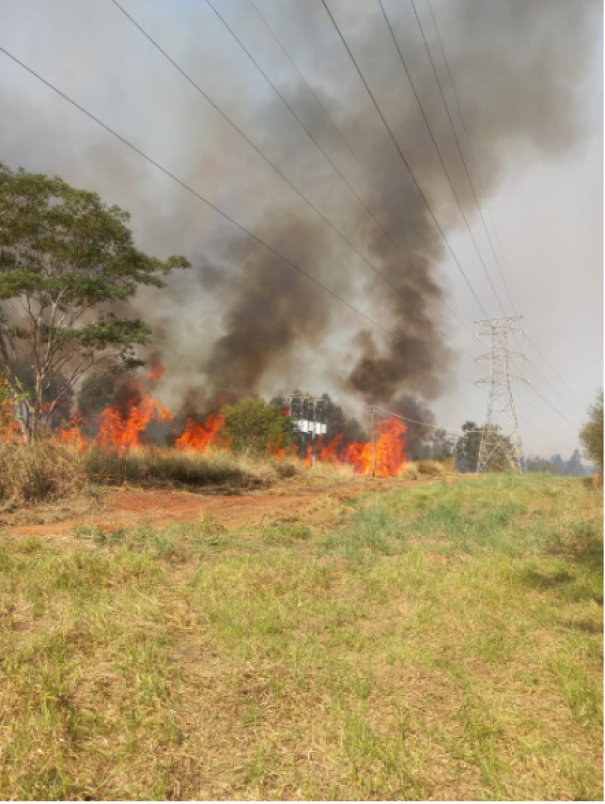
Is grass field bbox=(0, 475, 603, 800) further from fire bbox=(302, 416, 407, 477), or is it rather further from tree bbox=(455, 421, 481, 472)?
tree bbox=(455, 421, 481, 472)

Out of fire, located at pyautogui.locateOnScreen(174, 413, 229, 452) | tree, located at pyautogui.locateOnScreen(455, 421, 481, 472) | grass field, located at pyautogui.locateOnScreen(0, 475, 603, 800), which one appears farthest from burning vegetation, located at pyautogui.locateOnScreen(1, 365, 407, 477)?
tree, located at pyautogui.locateOnScreen(455, 421, 481, 472)

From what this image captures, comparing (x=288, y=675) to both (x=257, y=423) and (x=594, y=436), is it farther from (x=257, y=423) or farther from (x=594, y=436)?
(x=257, y=423)

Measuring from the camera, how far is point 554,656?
4.59 metres

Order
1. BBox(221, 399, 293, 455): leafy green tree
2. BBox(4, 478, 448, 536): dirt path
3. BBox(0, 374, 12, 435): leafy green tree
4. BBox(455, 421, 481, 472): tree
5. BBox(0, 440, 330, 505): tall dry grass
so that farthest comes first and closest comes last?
BBox(455, 421, 481, 472): tree → BBox(221, 399, 293, 455): leafy green tree → BBox(0, 374, 12, 435): leafy green tree → BBox(0, 440, 330, 505): tall dry grass → BBox(4, 478, 448, 536): dirt path

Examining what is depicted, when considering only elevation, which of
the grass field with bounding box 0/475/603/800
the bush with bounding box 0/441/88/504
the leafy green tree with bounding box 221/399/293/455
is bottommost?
the grass field with bounding box 0/475/603/800

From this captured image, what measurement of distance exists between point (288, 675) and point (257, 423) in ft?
151

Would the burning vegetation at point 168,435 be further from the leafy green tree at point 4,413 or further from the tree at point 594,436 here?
the tree at point 594,436

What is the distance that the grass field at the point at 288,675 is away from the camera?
9.40ft

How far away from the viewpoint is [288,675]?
3.84 m

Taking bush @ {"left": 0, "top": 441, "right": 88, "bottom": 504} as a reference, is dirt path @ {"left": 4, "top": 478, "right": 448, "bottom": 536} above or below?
below

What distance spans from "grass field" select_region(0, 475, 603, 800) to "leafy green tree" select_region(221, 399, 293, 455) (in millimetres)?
40551

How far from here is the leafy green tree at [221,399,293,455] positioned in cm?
4838

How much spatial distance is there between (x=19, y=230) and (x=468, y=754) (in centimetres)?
2064

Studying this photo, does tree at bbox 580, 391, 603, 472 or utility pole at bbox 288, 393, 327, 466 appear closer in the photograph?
tree at bbox 580, 391, 603, 472
